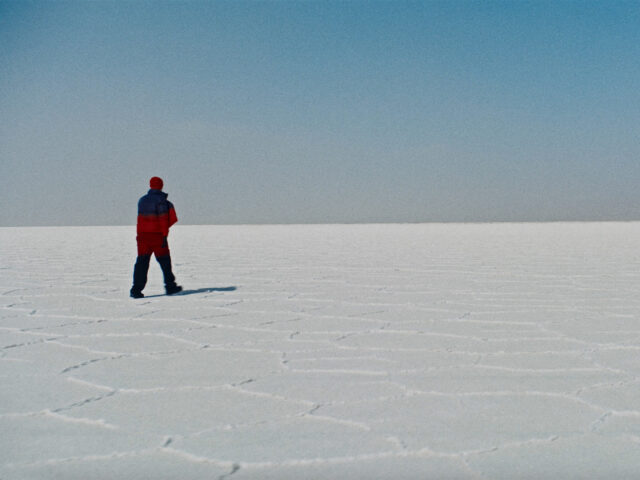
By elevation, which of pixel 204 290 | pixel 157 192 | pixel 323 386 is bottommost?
pixel 323 386

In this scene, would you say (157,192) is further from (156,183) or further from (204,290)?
(204,290)

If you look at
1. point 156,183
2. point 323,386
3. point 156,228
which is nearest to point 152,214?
point 156,228

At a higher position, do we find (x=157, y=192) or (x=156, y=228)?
(x=157, y=192)

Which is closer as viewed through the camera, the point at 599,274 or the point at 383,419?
the point at 383,419

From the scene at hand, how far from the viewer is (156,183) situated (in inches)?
160

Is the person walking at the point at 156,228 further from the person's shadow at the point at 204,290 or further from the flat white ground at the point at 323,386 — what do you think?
the flat white ground at the point at 323,386

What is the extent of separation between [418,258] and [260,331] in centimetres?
441

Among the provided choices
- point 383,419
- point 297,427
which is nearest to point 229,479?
point 297,427

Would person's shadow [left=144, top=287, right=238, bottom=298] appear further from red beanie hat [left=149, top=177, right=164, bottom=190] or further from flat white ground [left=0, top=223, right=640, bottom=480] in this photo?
red beanie hat [left=149, top=177, right=164, bottom=190]

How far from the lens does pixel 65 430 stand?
1.46m

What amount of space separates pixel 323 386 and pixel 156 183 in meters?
2.63

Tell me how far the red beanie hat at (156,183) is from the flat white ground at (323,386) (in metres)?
0.76

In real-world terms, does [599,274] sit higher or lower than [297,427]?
higher

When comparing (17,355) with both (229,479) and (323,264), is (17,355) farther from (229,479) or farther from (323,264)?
(323,264)
